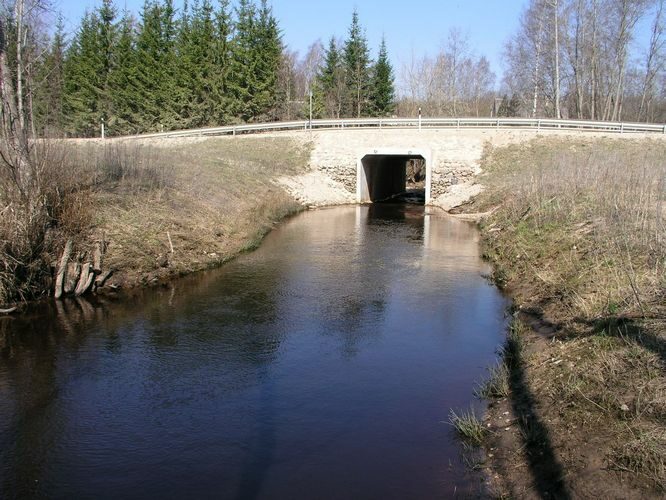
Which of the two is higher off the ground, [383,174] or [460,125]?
[460,125]

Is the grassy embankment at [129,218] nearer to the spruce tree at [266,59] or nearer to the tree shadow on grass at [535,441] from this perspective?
the tree shadow on grass at [535,441]

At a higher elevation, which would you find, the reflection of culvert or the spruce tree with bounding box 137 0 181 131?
the spruce tree with bounding box 137 0 181 131

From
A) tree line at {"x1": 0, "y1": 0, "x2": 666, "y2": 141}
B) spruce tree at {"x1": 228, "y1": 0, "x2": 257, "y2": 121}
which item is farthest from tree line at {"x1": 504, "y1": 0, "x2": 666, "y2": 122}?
spruce tree at {"x1": 228, "y1": 0, "x2": 257, "y2": 121}

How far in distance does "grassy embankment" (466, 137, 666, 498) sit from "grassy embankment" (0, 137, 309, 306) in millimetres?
9637

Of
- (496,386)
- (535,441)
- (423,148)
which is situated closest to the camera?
(535,441)

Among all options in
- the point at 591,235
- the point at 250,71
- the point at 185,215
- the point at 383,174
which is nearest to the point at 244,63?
the point at 250,71

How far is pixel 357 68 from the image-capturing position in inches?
2254

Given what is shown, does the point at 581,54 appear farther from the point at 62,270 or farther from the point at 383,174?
the point at 62,270

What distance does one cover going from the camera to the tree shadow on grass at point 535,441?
5.93m

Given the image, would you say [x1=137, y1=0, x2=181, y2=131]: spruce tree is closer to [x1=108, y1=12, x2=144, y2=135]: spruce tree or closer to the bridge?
[x1=108, y1=12, x2=144, y2=135]: spruce tree

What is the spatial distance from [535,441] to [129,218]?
1327cm

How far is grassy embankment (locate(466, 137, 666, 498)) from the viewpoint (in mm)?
5904

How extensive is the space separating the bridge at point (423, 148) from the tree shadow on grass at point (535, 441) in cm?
2515

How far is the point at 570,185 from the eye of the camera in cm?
1856
